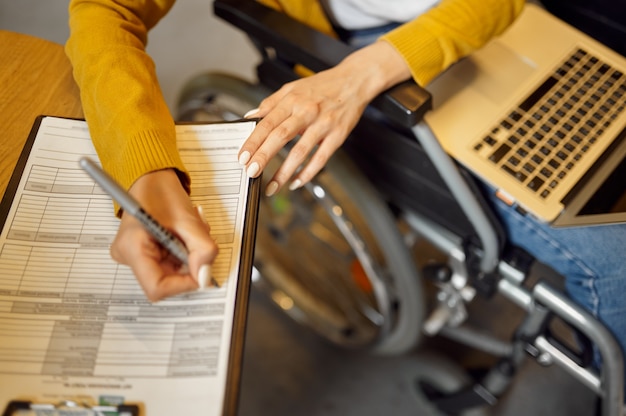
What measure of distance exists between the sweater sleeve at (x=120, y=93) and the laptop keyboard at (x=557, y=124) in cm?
43

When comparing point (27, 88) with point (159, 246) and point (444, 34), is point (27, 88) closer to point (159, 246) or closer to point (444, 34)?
point (159, 246)

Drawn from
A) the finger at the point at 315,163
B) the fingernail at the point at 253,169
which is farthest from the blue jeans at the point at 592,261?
the fingernail at the point at 253,169

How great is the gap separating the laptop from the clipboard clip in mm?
524

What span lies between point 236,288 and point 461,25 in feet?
1.63

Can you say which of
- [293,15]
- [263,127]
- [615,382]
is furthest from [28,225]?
[615,382]

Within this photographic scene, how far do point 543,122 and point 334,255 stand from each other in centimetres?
72

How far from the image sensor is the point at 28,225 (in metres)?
0.57

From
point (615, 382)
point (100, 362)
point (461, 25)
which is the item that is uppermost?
point (461, 25)

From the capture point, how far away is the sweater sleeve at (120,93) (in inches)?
22.9

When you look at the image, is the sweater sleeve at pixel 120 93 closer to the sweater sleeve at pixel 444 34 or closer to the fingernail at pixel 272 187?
the fingernail at pixel 272 187

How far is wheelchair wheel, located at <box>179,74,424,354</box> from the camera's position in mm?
972

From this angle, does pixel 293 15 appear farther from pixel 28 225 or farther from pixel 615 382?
pixel 615 382

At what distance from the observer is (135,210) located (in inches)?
18.9

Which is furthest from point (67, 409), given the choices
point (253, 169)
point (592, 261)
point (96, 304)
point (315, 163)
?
point (592, 261)
